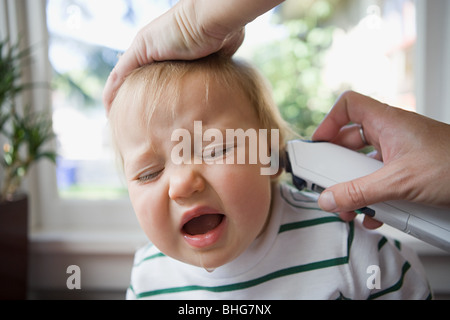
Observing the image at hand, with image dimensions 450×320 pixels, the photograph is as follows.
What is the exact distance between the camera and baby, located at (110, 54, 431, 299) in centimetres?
47

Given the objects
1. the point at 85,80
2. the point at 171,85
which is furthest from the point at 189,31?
the point at 85,80

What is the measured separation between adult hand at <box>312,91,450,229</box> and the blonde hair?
15cm

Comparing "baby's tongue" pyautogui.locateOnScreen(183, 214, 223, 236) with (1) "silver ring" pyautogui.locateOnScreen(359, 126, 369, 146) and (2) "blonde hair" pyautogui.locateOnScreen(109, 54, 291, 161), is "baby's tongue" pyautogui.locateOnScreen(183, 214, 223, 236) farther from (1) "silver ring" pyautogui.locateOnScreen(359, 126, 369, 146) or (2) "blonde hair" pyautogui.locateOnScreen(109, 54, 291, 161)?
(1) "silver ring" pyautogui.locateOnScreen(359, 126, 369, 146)

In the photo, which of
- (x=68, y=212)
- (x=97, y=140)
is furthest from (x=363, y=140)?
(x=68, y=212)

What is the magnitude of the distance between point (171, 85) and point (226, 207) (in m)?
0.19

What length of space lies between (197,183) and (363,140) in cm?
31

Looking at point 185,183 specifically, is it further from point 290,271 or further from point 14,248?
point 14,248

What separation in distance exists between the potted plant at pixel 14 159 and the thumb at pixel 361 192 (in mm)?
704

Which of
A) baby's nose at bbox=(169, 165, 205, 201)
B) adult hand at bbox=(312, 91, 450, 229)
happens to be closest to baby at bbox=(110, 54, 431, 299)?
baby's nose at bbox=(169, 165, 205, 201)

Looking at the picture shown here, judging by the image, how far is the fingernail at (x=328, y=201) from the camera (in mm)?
485

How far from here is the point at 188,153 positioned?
47 centimetres

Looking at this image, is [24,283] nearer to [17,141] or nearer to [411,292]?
[17,141]

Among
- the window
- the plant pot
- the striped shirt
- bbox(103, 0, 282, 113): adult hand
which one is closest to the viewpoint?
bbox(103, 0, 282, 113): adult hand

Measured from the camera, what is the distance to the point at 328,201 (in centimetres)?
49
